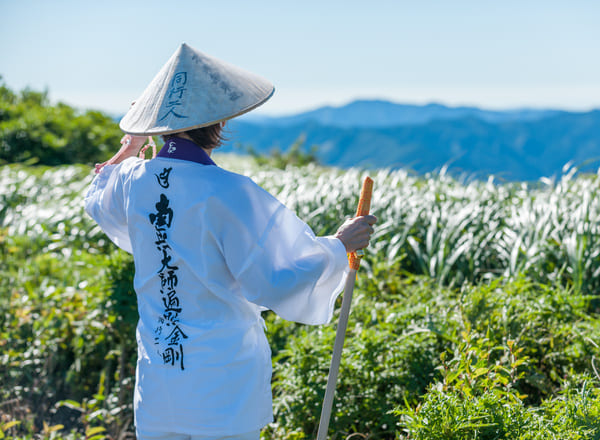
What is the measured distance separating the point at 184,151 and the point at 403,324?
1.60m

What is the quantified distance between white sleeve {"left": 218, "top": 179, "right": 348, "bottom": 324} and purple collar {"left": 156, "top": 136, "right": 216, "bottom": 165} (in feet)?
0.69

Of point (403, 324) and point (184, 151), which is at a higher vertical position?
point (184, 151)

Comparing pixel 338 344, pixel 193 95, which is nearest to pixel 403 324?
pixel 338 344

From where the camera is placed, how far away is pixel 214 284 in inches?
55.8

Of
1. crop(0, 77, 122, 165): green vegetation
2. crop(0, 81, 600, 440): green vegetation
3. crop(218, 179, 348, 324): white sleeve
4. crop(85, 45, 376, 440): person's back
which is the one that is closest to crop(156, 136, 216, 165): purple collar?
crop(85, 45, 376, 440): person's back

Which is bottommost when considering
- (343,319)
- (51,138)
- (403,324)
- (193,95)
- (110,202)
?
(403,324)

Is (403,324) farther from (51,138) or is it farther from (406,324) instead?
(51,138)

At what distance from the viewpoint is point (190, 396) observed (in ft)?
4.71

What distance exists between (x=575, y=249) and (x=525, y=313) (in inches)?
36.4

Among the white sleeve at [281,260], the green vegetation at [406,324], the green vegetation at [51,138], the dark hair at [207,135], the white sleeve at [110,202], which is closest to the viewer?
the white sleeve at [281,260]

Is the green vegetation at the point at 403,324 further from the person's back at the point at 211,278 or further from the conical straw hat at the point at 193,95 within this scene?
the conical straw hat at the point at 193,95

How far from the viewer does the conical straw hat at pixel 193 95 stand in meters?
1.45

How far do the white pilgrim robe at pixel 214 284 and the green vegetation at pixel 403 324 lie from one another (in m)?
0.57

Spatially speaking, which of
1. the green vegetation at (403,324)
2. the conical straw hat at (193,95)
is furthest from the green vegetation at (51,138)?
the conical straw hat at (193,95)
